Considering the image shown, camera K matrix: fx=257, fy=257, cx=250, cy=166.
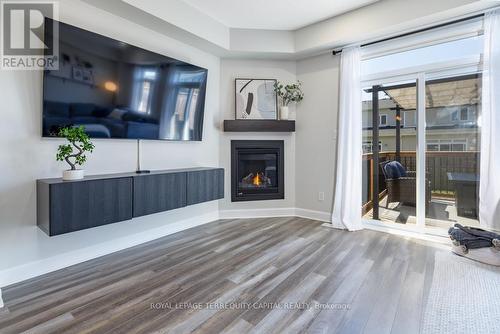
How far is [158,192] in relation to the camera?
8.66ft

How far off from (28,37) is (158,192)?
1.66m

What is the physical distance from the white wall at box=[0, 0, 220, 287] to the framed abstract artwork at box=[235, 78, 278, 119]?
1.09 m

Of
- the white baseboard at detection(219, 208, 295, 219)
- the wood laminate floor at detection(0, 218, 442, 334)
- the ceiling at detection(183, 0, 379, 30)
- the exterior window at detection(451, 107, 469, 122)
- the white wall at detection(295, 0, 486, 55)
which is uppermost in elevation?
the ceiling at detection(183, 0, 379, 30)

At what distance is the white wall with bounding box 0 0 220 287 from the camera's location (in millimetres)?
2004

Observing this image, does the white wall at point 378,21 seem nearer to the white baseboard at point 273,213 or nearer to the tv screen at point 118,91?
the tv screen at point 118,91

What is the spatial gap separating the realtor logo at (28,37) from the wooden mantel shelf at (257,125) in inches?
83.4

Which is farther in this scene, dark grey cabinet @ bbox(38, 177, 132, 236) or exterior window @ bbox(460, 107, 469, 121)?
exterior window @ bbox(460, 107, 469, 121)

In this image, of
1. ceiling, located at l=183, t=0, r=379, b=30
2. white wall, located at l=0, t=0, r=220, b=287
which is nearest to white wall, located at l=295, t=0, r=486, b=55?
ceiling, located at l=183, t=0, r=379, b=30

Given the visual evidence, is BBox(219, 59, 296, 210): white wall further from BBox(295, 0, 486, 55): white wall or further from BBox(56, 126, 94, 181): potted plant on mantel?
BBox(56, 126, 94, 181): potted plant on mantel

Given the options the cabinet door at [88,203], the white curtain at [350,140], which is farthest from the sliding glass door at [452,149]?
the cabinet door at [88,203]

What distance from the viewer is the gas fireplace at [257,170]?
155 inches

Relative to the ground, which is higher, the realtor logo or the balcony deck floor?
the realtor logo

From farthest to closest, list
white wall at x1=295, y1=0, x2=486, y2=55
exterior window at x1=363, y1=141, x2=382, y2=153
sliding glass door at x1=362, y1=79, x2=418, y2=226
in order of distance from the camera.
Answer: exterior window at x1=363, y1=141, x2=382, y2=153, sliding glass door at x1=362, y1=79, x2=418, y2=226, white wall at x1=295, y1=0, x2=486, y2=55

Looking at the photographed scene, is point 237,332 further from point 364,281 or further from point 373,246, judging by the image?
point 373,246
